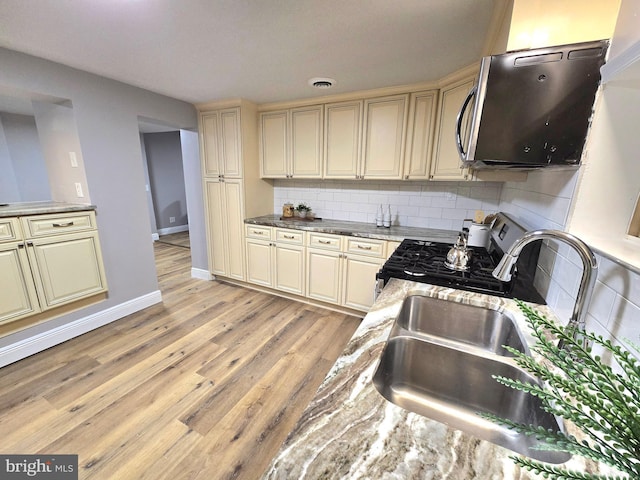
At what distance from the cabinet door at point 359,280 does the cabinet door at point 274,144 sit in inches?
52.0

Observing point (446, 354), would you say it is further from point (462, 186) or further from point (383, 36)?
point (462, 186)

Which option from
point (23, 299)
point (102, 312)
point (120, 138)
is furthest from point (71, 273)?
point (120, 138)

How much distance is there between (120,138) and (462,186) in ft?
10.7

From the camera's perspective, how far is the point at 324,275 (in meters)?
2.82

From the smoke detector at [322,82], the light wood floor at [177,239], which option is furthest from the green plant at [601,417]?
the light wood floor at [177,239]

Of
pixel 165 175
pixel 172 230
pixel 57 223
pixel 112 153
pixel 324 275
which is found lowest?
pixel 172 230

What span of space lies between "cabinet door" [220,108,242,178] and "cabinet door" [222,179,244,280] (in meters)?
0.13

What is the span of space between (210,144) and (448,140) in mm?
2560

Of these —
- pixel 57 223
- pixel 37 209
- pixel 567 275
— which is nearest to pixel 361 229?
pixel 567 275

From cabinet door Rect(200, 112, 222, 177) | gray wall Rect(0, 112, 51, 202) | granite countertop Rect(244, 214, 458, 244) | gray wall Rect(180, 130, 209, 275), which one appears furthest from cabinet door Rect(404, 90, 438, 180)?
gray wall Rect(0, 112, 51, 202)

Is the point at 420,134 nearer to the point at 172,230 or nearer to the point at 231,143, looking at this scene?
the point at 231,143

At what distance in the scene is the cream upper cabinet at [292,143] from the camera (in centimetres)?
288

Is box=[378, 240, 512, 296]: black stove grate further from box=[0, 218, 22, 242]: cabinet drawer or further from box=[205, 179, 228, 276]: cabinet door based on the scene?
box=[0, 218, 22, 242]: cabinet drawer

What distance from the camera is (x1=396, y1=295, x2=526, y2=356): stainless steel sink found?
105 cm
